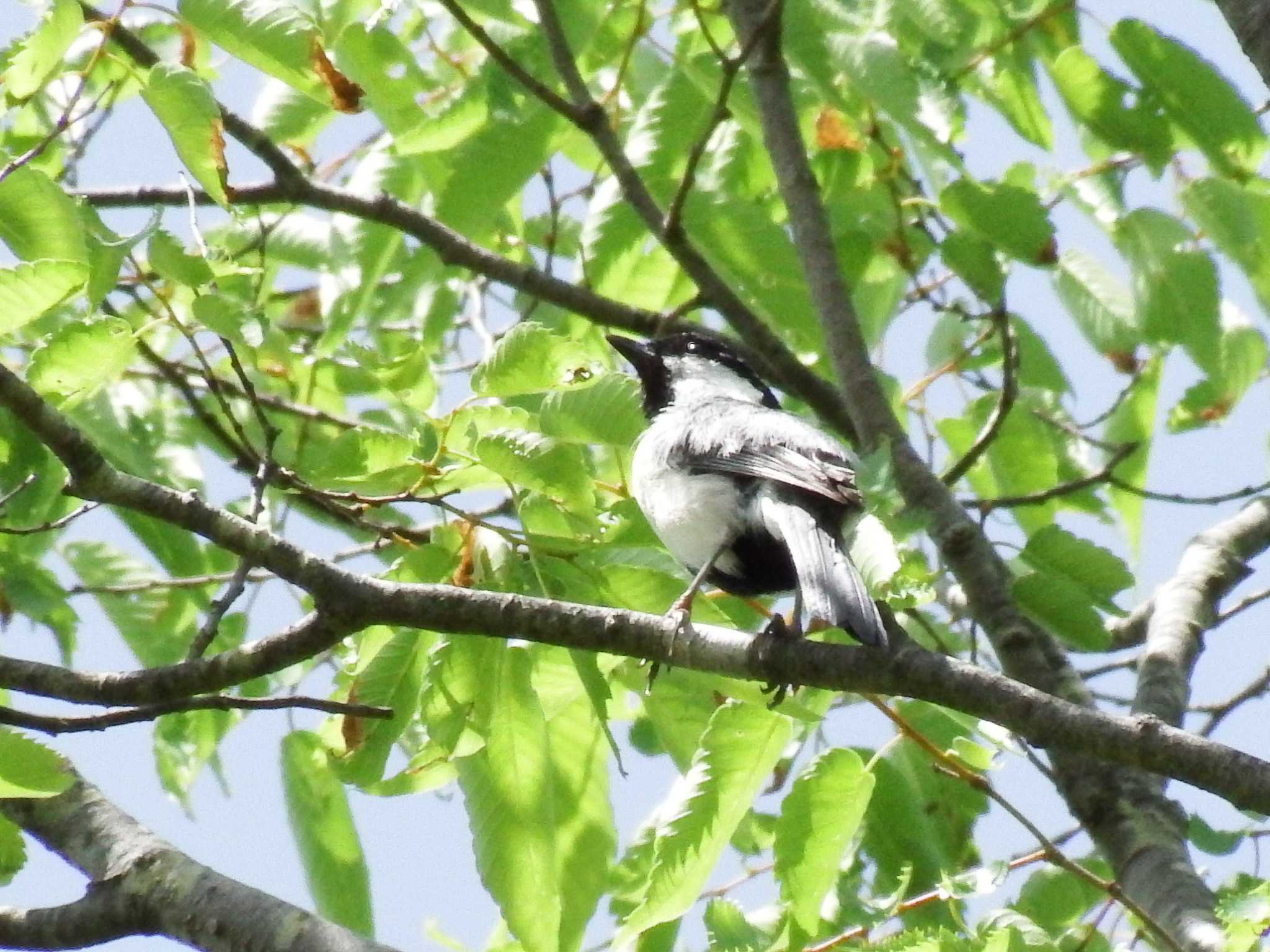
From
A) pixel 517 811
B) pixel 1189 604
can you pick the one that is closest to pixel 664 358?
pixel 1189 604

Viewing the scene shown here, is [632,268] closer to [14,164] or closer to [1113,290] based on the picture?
[1113,290]

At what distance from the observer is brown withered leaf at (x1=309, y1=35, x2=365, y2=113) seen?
2.87 metres

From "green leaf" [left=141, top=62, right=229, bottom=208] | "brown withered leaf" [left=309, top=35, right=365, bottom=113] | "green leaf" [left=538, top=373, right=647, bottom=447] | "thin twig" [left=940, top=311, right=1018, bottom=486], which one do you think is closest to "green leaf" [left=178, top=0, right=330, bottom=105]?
"brown withered leaf" [left=309, top=35, right=365, bottom=113]

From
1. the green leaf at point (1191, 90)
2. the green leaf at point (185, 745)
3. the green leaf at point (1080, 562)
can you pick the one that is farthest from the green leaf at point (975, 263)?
the green leaf at point (185, 745)

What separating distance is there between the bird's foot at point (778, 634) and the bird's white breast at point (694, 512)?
0.87 metres

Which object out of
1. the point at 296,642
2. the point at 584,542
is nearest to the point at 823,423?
the point at 584,542

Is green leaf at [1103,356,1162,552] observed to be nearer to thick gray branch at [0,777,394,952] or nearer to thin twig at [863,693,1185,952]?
thin twig at [863,693,1185,952]

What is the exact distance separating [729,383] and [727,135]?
3.30 ft

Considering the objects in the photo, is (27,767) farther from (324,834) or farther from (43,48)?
(43,48)

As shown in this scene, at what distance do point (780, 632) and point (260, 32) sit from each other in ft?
4.67

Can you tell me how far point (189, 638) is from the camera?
3.78m

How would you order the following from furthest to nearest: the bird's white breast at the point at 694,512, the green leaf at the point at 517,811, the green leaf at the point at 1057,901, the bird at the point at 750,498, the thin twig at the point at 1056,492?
the bird's white breast at the point at 694,512, the thin twig at the point at 1056,492, the green leaf at the point at 1057,901, the bird at the point at 750,498, the green leaf at the point at 517,811

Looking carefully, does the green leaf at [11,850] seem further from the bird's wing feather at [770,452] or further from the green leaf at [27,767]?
the bird's wing feather at [770,452]

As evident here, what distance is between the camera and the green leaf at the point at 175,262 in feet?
7.97
